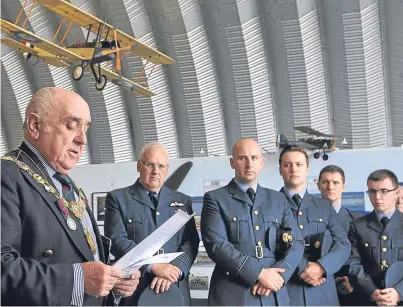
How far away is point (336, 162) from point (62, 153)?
492 cm

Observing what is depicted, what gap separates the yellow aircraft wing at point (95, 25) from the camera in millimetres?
10953

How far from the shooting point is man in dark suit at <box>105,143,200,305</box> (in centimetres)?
409

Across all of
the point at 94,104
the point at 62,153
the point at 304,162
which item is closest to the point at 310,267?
the point at 304,162

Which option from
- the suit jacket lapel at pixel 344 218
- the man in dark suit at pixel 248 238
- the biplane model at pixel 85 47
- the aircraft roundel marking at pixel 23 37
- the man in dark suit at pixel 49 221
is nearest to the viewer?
the man in dark suit at pixel 49 221

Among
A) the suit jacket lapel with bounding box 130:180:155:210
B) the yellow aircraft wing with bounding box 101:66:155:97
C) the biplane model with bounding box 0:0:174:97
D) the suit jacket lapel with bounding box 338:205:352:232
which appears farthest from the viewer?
the yellow aircraft wing with bounding box 101:66:155:97

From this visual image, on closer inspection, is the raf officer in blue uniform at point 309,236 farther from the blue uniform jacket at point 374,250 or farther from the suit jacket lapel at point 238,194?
the suit jacket lapel at point 238,194

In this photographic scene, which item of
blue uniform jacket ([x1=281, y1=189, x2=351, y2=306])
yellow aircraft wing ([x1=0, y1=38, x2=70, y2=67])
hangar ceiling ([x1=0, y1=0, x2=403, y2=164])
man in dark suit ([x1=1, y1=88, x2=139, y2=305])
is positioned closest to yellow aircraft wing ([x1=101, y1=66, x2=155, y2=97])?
yellow aircraft wing ([x1=0, y1=38, x2=70, y2=67])

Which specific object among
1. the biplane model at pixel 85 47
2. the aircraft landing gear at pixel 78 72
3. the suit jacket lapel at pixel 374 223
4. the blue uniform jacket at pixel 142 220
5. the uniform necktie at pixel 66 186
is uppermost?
the biplane model at pixel 85 47

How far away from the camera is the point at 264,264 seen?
3.69 m

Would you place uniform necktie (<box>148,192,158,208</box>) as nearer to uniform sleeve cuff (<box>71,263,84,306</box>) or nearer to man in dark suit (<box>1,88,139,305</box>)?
man in dark suit (<box>1,88,139,305</box>)

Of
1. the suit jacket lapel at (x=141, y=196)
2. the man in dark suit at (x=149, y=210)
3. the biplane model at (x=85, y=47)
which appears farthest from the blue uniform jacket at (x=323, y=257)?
the biplane model at (x=85, y=47)

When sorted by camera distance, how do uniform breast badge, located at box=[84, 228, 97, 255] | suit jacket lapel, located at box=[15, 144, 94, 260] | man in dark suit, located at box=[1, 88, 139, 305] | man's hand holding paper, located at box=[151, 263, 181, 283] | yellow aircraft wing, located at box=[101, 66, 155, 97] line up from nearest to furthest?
1. man in dark suit, located at box=[1, 88, 139, 305]
2. suit jacket lapel, located at box=[15, 144, 94, 260]
3. uniform breast badge, located at box=[84, 228, 97, 255]
4. man's hand holding paper, located at box=[151, 263, 181, 283]
5. yellow aircraft wing, located at box=[101, 66, 155, 97]

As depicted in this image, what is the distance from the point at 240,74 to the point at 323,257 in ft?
33.7

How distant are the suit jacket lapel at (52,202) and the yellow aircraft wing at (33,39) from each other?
9560 millimetres
